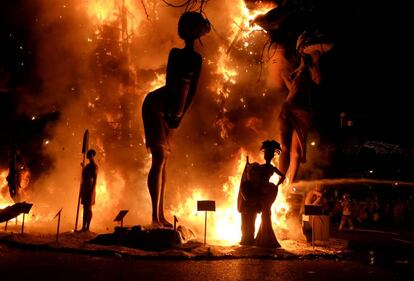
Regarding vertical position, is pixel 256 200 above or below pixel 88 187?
below

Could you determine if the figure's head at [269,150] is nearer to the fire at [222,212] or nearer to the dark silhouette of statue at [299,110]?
the dark silhouette of statue at [299,110]

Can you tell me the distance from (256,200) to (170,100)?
12.8 feet

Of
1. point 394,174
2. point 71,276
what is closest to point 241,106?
point 71,276

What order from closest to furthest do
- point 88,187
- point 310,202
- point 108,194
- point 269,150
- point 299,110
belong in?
point 269,150, point 88,187, point 299,110, point 310,202, point 108,194

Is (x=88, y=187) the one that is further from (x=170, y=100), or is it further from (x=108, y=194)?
(x=170, y=100)

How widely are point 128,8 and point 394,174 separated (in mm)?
25789

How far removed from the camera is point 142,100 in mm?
18125

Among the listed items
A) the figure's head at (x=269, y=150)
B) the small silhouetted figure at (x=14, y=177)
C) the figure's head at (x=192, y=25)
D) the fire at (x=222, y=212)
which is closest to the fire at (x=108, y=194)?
the fire at (x=222, y=212)

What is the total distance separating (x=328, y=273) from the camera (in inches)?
351

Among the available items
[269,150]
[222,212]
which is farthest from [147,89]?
[269,150]

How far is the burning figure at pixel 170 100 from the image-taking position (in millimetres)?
12727

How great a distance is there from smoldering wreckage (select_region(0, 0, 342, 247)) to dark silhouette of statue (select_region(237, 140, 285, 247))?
337 centimetres

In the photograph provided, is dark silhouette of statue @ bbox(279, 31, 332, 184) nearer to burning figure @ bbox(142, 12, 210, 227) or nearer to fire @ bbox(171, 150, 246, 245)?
fire @ bbox(171, 150, 246, 245)

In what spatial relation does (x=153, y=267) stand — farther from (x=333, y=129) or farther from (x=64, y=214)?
(x=333, y=129)
